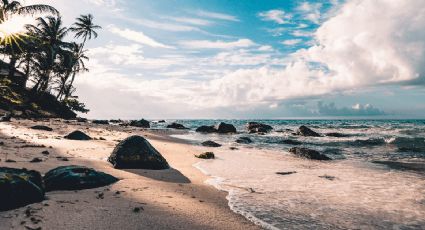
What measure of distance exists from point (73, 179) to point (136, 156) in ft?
10.1

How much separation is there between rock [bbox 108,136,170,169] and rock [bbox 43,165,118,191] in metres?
2.37

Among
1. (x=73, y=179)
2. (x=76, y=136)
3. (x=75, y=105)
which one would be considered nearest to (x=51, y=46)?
(x=75, y=105)

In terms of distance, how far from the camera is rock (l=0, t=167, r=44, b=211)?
4.23 meters

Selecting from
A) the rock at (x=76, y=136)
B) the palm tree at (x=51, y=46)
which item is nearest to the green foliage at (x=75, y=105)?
the palm tree at (x=51, y=46)

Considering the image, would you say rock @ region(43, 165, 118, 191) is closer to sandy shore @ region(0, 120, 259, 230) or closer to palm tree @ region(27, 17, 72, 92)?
sandy shore @ region(0, 120, 259, 230)

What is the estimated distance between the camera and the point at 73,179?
568 centimetres

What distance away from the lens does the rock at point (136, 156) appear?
28.4ft

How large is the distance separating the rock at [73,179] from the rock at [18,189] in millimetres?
581

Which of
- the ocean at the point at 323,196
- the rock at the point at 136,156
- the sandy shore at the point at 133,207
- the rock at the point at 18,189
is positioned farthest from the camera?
the rock at the point at 136,156

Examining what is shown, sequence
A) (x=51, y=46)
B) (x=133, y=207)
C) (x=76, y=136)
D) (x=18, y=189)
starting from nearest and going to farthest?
(x=18, y=189) < (x=133, y=207) < (x=76, y=136) < (x=51, y=46)

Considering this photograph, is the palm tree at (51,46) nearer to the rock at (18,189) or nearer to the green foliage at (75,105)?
the green foliage at (75,105)

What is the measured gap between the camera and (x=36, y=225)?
3.83 meters

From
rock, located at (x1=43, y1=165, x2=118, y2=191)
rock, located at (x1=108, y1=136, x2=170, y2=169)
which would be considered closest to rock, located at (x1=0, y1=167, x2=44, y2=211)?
rock, located at (x1=43, y1=165, x2=118, y2=191)

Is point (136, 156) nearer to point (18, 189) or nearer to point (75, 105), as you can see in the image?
point (18, 189)
